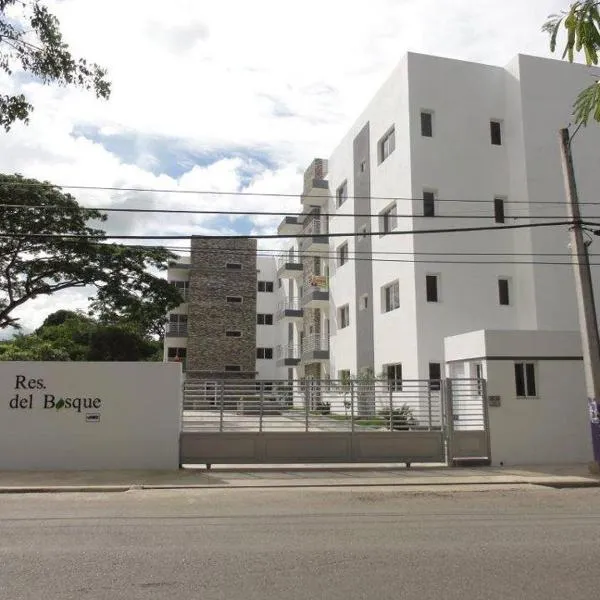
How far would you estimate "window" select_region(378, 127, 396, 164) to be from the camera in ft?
81.6

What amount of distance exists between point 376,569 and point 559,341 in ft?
35.0

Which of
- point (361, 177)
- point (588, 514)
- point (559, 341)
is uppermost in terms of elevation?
point (361, 177)

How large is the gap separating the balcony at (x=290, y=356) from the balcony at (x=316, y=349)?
3.44m

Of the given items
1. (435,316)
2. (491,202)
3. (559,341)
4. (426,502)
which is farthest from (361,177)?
(426,502)

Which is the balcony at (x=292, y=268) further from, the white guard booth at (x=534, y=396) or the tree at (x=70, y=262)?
the white guard booth at (x=534, y=396)

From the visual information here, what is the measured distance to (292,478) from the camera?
12.1 m

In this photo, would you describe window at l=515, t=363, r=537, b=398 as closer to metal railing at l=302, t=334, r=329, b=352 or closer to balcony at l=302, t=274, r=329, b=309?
balcony at l=302, t=274, r=329, b=309

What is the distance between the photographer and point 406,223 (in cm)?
2292

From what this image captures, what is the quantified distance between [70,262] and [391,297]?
44.1ft

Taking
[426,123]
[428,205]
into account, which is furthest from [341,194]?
[428,205]

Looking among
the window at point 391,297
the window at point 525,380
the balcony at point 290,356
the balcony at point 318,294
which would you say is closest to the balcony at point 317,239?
the balcony at point 318,294

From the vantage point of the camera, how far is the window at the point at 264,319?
4641cm

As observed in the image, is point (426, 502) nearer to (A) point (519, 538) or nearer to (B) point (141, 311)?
(A) point (519, 538)

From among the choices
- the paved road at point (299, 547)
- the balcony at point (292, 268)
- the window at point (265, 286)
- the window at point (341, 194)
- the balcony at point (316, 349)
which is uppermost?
the window at point (341, 194)
